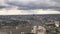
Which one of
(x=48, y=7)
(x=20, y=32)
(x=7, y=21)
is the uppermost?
(x=48, y=7)

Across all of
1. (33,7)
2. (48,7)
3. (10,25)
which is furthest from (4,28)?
(48,7)

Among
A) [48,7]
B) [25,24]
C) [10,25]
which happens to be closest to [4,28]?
[10,25]

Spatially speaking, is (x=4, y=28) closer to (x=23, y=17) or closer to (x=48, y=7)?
(x=23, y=17)

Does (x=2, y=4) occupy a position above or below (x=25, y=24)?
above

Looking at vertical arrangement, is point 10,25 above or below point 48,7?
Answer: below

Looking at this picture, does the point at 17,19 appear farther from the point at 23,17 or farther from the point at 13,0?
the point at 13,0
